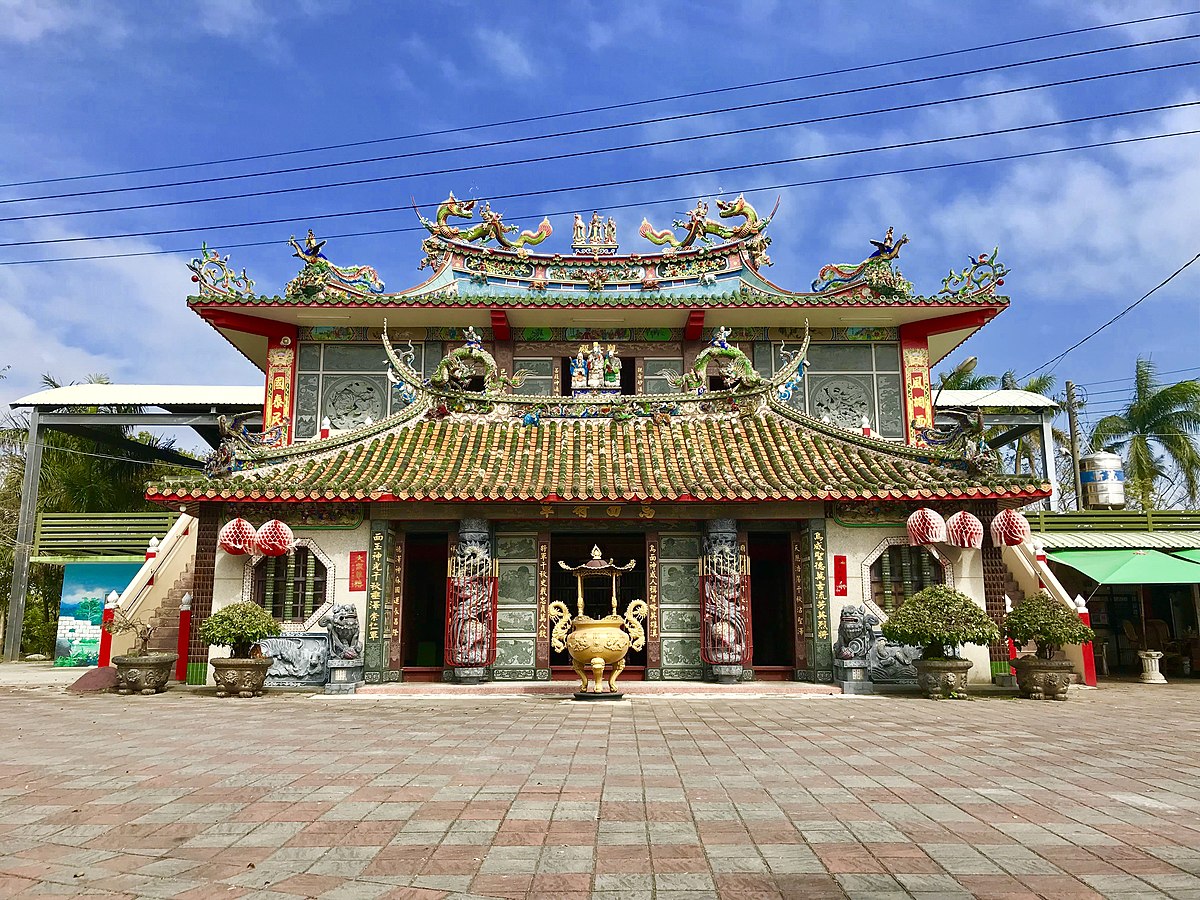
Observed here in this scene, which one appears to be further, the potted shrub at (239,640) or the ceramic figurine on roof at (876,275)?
the ceramic figurine on roof at (876,275)

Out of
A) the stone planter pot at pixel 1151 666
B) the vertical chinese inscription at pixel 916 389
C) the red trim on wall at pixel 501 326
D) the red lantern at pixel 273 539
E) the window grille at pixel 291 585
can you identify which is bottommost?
the stone planter pot at pixel 1151 666

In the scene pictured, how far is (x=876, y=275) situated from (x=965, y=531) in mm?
6496

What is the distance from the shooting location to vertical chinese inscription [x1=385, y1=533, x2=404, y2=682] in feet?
45.3

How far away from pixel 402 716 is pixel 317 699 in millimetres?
2504

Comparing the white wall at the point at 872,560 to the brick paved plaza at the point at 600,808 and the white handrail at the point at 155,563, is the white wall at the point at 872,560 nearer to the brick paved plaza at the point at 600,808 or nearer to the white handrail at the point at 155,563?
the brick paved plaza at the point at 600,808

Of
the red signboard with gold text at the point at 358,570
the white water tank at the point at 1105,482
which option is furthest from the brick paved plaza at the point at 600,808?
the white water tank at the point at 1105,482

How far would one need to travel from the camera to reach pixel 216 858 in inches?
175

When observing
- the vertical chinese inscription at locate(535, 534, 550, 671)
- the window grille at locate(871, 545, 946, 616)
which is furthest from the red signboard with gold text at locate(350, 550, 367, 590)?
the window grille at locate(871, 545, 946, 616)

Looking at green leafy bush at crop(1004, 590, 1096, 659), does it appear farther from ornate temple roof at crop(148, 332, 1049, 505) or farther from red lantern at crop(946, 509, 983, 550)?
ornate temple roof at crop(148, 332, 1049, 505)

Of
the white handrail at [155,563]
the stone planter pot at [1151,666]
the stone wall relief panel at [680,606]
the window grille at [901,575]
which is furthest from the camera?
the stone planter pot at [1151,666]

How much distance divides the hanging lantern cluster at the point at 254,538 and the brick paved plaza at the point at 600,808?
3699mm

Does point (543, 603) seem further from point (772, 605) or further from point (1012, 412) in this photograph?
point (1012, 412)

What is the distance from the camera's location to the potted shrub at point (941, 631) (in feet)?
39.0

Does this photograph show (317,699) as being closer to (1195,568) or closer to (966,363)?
(1195,568)
